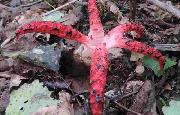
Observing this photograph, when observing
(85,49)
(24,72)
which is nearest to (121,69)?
(85,49)

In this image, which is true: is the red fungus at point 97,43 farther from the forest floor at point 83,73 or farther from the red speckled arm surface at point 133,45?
the forest floor at point 83,73

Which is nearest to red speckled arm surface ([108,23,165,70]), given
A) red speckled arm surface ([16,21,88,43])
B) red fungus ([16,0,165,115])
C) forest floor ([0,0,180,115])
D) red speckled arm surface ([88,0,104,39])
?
red fungus ([16,0,165,115])

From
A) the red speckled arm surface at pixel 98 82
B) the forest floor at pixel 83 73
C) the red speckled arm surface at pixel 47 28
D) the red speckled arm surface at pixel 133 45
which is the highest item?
the red speckled arm surface at pixel 47 28

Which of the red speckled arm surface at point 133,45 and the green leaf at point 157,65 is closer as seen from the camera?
the red speckled arm surface at point 133,45

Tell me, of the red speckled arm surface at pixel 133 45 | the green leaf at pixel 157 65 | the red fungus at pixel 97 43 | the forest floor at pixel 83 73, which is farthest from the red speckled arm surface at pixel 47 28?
the green leaf at pixel 157 65

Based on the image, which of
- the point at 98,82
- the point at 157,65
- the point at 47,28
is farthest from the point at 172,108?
the point at 47,28

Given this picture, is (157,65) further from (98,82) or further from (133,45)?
(98,82)

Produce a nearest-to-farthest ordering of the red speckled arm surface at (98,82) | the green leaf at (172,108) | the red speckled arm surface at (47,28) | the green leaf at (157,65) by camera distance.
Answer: the red speckled arm surface at (98,82)
the red speckled arm surface at (47,28)
the green leaf at (172,108)
the green leaf at (157,65)
